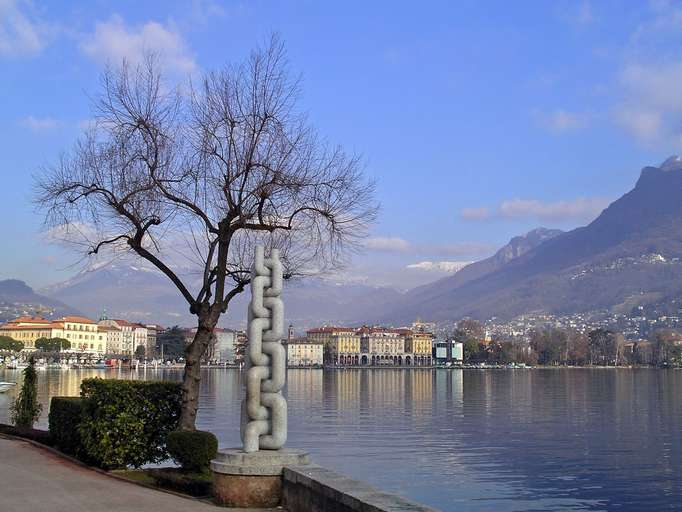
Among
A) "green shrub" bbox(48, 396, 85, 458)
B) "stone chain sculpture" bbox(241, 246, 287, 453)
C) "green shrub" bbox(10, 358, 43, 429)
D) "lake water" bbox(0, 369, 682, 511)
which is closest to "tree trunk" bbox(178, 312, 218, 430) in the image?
"green shrub" bbox(48, 396, 85, 458)

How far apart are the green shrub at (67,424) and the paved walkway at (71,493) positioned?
3.19ft

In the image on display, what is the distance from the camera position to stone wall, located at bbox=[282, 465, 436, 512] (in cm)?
969

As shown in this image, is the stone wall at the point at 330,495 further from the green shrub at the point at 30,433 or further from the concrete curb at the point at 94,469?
the green shrub at the point at 30,433

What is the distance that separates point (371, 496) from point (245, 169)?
927 centimetres

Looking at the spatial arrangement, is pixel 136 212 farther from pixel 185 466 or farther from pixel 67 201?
pixel 185 466

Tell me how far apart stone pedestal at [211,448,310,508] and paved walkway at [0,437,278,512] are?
0.31 meters

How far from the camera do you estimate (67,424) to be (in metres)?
21.5

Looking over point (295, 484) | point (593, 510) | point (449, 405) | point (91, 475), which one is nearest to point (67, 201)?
point (91, 475)

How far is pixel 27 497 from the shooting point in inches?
578

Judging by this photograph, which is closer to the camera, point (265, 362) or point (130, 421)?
point (265, 362)

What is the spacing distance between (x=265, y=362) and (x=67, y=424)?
30.8 ft

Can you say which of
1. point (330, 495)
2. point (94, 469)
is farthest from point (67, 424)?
point (330, 495)

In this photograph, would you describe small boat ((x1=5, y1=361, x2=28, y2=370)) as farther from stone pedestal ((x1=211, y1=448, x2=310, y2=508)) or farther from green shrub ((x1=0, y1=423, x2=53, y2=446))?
stone pedestal ((x1=211, y1=448, x2=310, y2=508))

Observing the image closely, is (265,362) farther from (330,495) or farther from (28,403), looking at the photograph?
(28,403)
